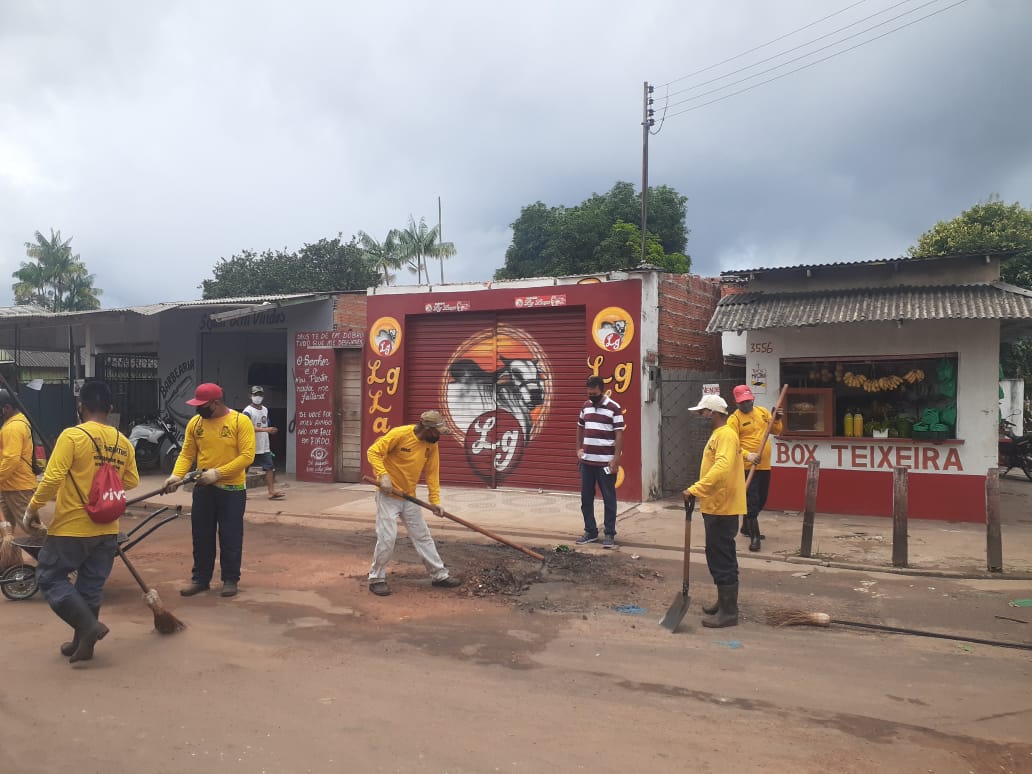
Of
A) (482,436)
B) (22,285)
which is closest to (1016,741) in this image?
(482,436)

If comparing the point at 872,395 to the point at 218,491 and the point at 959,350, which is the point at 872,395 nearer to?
the point at 959,350

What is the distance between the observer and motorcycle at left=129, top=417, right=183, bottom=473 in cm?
1488

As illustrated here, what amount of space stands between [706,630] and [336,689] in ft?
8.83

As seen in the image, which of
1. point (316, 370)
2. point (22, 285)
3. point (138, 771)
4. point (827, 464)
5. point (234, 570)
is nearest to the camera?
point (138, 771)

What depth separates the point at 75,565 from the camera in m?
4.70

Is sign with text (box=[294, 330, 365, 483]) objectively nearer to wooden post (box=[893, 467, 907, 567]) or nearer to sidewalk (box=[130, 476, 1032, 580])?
sidewalk (box=[130, 476, 1032, 580])

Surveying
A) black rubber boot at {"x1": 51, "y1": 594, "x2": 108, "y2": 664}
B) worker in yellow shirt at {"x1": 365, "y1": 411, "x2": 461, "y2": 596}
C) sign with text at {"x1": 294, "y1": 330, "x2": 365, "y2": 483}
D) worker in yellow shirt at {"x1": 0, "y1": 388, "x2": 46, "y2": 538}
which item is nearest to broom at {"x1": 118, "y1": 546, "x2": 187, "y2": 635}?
black rubber boot at {"x1": 51, "y1": 594, "x2": 108, "y2": 664}

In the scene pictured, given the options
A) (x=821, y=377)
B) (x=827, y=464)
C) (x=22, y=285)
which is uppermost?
(x=22, y=285)

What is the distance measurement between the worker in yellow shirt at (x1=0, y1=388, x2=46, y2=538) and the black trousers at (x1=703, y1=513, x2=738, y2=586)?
18.6 feet

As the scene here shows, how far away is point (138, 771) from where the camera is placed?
130 inches

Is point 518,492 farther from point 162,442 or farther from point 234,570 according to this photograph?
point 162,442

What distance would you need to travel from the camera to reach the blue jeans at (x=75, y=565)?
179 inches

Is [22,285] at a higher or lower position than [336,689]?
higher

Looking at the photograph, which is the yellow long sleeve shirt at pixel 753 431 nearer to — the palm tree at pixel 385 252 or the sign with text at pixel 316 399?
the sign with text at pixel 316 399
